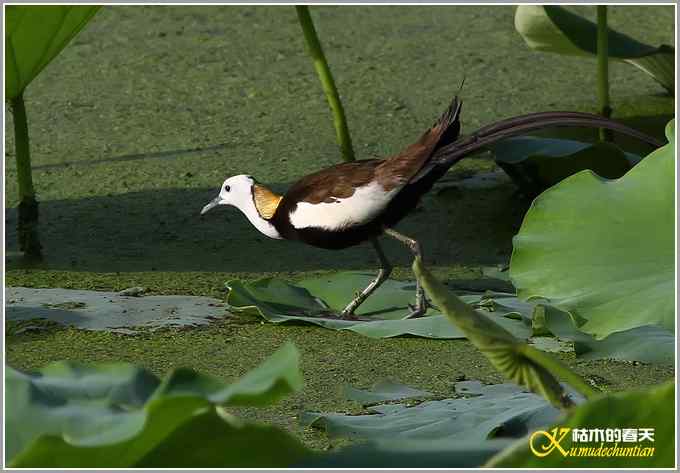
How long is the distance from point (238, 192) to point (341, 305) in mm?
437

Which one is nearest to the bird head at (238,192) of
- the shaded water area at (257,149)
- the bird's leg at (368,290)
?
the shaded water area at (257,149)

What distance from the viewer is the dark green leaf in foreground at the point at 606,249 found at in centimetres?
191

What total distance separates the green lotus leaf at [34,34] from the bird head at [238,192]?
0.51m

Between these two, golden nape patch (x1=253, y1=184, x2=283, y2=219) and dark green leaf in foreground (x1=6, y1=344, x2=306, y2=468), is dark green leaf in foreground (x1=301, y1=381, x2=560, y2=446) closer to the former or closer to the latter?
dark green leaf in foreground (x1=6, y1=344, x2=306, y2=468)

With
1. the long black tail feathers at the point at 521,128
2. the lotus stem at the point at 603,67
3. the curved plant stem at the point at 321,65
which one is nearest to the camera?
the long black tail feathers at the point at 521,128

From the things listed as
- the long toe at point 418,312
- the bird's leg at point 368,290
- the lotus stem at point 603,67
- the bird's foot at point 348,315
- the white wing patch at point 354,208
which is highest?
the lotus stem at point 603,67

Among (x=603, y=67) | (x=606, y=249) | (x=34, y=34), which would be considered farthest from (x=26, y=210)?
(x=603, y=67)

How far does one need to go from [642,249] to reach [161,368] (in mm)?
902

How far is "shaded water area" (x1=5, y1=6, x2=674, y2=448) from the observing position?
237cm

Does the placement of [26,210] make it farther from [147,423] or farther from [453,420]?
[147,423]

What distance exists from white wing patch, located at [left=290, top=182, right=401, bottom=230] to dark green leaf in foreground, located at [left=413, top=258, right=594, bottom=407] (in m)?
1.54

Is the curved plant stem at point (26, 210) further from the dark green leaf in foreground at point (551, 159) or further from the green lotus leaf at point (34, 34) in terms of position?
the dark green leaf in foreground at point (551, 159)

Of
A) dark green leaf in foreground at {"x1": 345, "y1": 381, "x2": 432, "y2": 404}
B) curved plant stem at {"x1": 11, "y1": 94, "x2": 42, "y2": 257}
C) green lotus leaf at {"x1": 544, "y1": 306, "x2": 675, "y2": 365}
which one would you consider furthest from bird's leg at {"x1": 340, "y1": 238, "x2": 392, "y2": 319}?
curved plant stem at {"x1": 11, "y1": 94, "x2": 42, "y2": 257}

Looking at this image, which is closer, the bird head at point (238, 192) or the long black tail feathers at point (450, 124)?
the long black tail feathers at point (450, 124)
